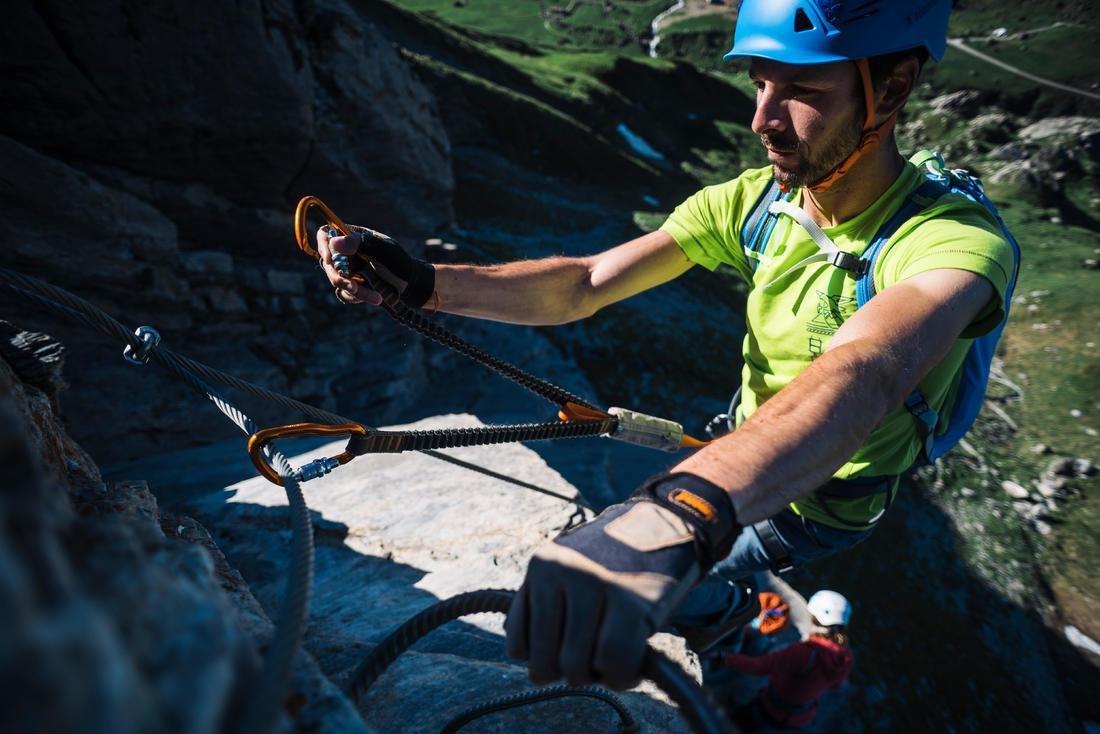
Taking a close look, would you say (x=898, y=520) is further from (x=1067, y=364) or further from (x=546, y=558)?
(x=546, y=558)

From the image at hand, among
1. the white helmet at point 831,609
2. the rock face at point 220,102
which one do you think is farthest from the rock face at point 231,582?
the rock face at point 220,102

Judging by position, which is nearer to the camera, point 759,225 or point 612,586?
point 612,586

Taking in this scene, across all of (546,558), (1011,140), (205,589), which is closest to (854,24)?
(546,558)

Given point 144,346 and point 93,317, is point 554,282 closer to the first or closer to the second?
point 144,346

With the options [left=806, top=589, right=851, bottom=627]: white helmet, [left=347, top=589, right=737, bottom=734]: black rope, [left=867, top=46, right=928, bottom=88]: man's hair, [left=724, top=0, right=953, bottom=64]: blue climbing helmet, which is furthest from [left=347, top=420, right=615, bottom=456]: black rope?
[left=806, top=589, right=851, bottom=627]: white helmet

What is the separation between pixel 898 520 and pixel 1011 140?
20.9 meters

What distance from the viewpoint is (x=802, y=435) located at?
1.48 m

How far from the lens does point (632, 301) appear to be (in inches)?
404

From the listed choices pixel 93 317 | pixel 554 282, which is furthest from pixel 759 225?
pixel 93 317

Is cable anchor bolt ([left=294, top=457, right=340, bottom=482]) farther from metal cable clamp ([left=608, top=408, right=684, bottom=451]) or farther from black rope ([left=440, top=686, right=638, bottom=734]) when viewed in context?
metal cable clamp ([left=608, top=408, right=684, bottom=451])

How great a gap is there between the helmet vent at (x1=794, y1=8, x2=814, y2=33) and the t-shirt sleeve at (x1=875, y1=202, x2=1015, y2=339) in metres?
0.93

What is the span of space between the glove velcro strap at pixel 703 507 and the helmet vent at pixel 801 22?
2139mm

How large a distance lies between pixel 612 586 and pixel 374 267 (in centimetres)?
188

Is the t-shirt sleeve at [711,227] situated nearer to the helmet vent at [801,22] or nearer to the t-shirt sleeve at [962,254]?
the helmet vent at [801,22]
